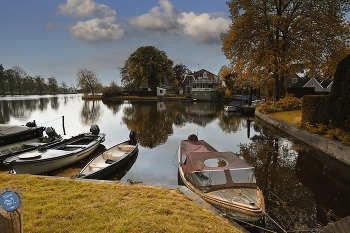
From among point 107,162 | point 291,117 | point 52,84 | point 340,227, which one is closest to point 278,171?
point 340,227

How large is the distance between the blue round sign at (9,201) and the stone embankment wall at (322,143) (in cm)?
1409

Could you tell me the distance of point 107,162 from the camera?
1100 centimetres

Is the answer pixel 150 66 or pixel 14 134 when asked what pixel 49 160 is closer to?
pixel 14 134

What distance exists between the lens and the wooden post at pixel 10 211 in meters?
2.70

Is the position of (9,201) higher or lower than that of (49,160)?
higher

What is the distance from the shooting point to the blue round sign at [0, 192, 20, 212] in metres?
2.70

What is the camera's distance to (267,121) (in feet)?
84.6

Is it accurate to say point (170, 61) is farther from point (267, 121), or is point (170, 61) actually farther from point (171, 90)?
point (267, 121)

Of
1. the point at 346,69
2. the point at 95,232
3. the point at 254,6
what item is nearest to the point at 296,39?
the point at 254,6

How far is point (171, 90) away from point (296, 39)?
54.6 m

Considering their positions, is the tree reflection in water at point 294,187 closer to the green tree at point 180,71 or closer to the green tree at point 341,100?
the green tree at point 341,100

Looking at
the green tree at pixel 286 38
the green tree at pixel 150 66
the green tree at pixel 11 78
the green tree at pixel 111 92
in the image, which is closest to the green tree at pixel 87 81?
the green tree at pixel 111 92

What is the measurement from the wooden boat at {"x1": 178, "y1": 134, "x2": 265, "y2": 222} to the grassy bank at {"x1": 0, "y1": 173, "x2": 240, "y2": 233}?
2.83 ft

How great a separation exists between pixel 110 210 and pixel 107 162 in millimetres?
6060
